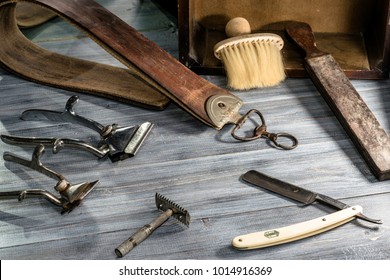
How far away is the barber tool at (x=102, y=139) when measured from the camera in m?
1.80

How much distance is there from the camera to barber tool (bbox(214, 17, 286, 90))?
205 centimetres

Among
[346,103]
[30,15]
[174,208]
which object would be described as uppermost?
[346,103]

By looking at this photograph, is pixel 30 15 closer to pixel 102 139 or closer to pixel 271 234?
pixel 102 139

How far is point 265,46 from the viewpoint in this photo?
2.08 metres

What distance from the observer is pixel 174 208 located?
160cm

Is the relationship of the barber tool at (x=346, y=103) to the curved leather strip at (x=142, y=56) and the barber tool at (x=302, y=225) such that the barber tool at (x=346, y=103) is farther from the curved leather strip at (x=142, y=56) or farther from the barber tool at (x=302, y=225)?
the curved leather strip at (x=142, y=56)

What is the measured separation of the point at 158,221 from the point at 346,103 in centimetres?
67

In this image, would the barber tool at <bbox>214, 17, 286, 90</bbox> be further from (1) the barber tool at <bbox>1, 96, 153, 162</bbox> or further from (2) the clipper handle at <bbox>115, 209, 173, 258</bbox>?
(2) the clipper handle at <bbox>115, 209, 173, 258</bbox>

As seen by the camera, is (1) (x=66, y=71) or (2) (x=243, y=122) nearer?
(2) (x=243, y=122)

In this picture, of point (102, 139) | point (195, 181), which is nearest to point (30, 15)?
point (102, 139)

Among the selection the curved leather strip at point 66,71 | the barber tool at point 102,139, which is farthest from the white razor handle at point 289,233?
the curved leather strip at point 66,71

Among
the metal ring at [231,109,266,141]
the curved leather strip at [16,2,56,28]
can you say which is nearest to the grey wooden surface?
the metal ring at [231,109,266,141]

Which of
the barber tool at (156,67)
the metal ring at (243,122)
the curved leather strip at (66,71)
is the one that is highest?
the barber tool at (156,67)

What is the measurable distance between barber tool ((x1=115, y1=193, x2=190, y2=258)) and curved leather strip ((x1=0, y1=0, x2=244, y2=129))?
1.14 feet
